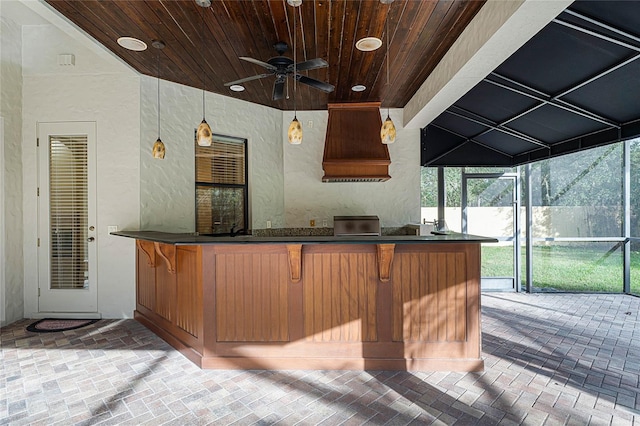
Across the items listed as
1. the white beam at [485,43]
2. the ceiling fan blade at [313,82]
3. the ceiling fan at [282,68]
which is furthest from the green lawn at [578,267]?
the ceiling fan at [282,68]

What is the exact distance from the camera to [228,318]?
8.95 ft

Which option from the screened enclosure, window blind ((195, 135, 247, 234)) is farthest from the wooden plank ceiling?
the screened enclosure

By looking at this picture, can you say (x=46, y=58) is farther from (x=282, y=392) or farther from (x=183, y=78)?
(x=282, y=392)

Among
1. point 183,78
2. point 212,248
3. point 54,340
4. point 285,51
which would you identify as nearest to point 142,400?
point 212,248

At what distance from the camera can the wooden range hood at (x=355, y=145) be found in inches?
181

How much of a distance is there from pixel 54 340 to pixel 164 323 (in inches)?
43.7

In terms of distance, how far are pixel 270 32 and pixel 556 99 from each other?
3.13 m

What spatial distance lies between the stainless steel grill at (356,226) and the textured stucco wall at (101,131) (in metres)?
2.73

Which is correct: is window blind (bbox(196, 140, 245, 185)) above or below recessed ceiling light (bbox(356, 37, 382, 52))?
below

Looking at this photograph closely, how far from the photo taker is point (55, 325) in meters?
3.67

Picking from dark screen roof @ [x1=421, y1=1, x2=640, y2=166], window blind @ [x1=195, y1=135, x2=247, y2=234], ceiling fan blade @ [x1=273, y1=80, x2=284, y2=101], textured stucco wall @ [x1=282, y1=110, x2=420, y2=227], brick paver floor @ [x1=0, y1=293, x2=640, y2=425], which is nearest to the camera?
brick paver floor @ [x1=0, y1=293, x2=640, y2=425]

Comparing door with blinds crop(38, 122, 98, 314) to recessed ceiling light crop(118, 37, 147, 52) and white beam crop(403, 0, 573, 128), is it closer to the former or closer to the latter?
recessed ceiling light crop(118, 37, 147, 52)

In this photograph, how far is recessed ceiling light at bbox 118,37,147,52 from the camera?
3.15 m

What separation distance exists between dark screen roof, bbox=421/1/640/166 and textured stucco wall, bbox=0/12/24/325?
564cm
